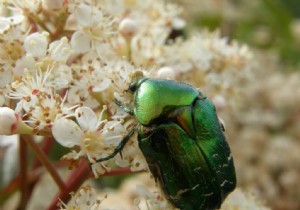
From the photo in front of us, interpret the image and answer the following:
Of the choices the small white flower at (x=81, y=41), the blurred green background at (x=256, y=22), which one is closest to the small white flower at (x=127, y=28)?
the small white flower at (x=81, y=41)

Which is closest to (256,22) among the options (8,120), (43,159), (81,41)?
(81,41)

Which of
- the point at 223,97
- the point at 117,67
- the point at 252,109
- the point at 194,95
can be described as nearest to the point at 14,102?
the point at 117,67

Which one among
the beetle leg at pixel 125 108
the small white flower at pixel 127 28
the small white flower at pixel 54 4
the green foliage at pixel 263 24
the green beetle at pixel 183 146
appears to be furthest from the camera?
the green foliage at pixel 263 24

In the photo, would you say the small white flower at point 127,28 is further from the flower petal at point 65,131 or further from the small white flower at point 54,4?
the flower petal at point 65,131

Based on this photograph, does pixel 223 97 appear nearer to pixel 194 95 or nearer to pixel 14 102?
pixel 194 95

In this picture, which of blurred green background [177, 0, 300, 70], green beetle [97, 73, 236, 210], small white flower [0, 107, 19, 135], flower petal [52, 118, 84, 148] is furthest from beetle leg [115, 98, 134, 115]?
blurred green background [177, 0, 300, 70]

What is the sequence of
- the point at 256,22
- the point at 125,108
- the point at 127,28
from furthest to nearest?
the point at 256,22, the point at 127,28, the point at 125,108

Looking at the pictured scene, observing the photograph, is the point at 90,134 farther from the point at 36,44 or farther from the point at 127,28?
the point at 127,28
